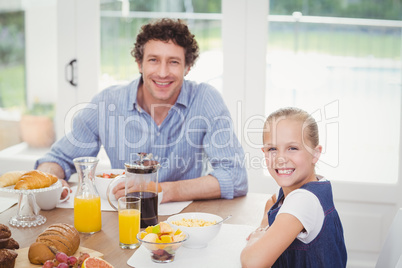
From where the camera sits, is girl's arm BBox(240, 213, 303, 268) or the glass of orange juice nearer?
girl's arm BBox(240, 213, 303, 268)

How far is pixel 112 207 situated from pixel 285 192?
1.92 feet

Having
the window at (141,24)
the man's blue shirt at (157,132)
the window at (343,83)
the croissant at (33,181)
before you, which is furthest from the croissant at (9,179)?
the window at (343,83)

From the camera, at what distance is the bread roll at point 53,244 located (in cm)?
117

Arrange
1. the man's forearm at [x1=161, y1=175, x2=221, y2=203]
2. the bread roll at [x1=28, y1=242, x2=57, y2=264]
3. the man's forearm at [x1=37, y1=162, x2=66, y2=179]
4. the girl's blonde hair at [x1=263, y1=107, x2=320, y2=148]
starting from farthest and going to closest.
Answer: the man's forearm at [x1=37, y1=162, x2=66, y2=179] → the man's forearm at [x1=161, y1=175, x2=221, y2=203] → the girl's blonde hair at [x1=263, y1=107, x2=320, y2=148] → the bread roll at [x1=28, y1=242, x2=57, y2=264]

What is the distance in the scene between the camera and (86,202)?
57.2 inches

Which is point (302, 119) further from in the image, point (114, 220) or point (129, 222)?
point (114, 220)

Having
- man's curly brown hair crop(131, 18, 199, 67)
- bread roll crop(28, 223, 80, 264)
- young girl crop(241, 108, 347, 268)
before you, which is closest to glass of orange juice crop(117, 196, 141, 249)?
bread roll crop(28, 223, 80, 264)

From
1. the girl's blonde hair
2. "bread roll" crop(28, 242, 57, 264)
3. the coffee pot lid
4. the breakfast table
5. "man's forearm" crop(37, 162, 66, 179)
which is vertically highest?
the girl's blonde hair

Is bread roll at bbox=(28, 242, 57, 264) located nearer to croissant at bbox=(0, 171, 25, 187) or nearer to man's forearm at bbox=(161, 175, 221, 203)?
croissant at bbox=(0, 171, 25, 187)

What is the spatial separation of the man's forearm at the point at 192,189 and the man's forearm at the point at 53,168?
517 millimetres

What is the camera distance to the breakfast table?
4.31 feet

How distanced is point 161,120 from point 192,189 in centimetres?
54

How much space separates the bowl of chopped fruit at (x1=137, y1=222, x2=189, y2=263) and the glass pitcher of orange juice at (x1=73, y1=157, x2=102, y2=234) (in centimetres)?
28

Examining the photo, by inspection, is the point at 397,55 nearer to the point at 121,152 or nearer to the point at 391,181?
the point at 391,181
